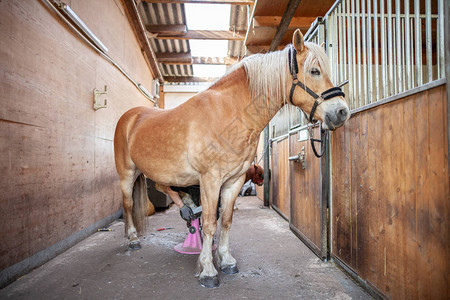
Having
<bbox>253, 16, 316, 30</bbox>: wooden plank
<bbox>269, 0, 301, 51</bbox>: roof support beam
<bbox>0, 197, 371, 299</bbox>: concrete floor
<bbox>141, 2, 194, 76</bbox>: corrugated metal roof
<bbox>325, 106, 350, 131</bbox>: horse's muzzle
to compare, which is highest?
<bbox>141, 2, 194, 76</bbox>: corrugated metal roof

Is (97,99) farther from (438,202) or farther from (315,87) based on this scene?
(438,202)

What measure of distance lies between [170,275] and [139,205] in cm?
116

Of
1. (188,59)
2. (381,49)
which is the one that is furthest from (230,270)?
(188,59)

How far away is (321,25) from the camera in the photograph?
7.87ft

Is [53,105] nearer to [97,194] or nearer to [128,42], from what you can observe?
[97,194]

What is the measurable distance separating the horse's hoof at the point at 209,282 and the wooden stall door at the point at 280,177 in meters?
2.19

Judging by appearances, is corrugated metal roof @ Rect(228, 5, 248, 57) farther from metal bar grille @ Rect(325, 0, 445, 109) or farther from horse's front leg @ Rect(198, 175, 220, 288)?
horse's front leg @ Rect(198, 175, 220, 288)

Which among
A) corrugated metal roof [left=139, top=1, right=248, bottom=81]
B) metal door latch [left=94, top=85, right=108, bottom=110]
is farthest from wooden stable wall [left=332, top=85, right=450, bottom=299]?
corrugated metal roof [left=139, top=1, right=248, bottom=81]

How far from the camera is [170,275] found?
1.97 meters

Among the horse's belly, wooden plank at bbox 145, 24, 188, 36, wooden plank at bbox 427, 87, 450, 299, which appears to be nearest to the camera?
wooden plank at bbox 427, 87, 450, 299

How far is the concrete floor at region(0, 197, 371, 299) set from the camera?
5.49ft

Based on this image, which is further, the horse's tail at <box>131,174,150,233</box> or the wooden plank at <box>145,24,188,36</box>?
the wooden plank at <box>145,24,188,36</box>

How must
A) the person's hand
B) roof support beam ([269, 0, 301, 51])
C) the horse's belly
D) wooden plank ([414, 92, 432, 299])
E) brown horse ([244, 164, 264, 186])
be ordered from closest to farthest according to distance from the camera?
1. wooden plank ([414, 92, 432, 299])
2. the horse's belly
3. the person's hand
4. roof support beam ([269, 0, 301, 51])
5. brown horse ([244, 164, 264, 186])

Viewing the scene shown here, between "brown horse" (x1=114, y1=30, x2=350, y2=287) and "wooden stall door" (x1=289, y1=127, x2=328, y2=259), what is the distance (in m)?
0.78
